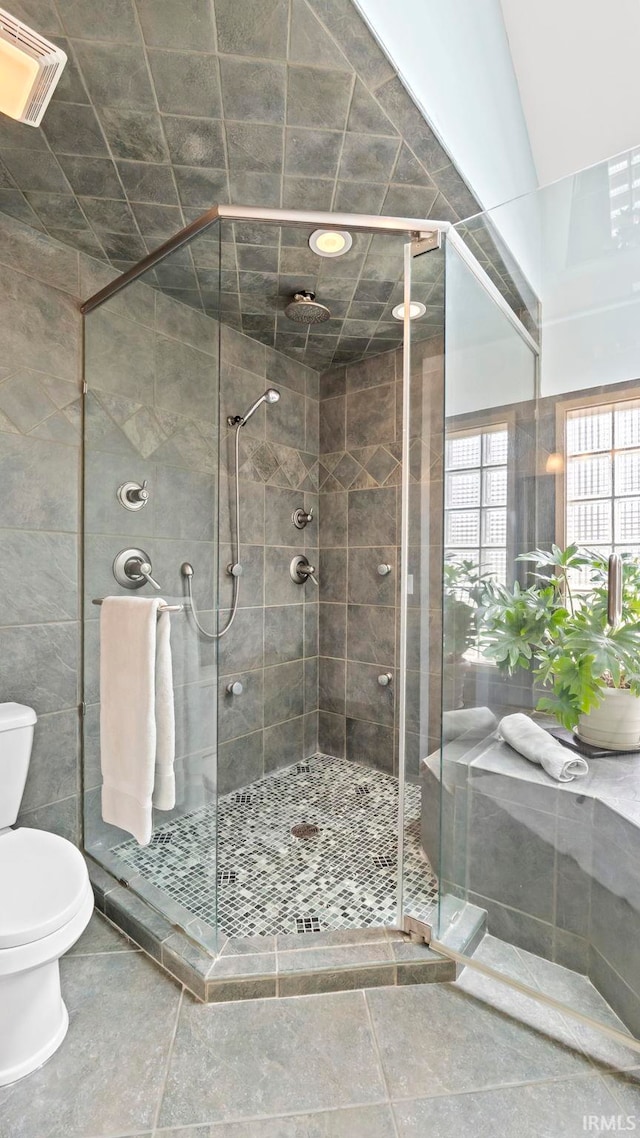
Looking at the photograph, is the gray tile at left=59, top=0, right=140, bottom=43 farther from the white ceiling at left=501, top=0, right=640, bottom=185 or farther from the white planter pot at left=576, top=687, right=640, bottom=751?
the white planter pot at left=576, top=687, right=640, bottom=751

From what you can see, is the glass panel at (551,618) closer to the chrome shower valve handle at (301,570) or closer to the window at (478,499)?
the window at (478,499)

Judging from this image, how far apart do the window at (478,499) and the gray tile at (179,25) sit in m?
1.11

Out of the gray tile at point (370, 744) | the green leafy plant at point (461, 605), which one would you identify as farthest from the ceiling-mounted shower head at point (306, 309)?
the gray tile at point (370, 744)

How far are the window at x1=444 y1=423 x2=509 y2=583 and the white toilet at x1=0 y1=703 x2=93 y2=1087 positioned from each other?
4.54 feet

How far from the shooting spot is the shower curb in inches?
53.8

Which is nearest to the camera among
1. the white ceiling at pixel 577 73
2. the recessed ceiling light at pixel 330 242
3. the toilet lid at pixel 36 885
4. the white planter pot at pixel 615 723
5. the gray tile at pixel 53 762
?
the toilet lid at pixel 36 885

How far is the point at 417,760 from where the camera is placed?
161 cm

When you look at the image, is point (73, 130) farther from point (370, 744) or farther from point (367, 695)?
point (370, 744)

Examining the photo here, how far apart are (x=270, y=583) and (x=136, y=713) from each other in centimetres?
111

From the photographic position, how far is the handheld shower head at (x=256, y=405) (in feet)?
6.84

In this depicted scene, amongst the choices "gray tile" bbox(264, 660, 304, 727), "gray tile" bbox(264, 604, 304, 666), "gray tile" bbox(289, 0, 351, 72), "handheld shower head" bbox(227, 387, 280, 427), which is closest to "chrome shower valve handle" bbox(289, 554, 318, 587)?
"gray tile" bbox(264, 604, 304, 666)

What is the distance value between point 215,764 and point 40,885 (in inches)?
21.2

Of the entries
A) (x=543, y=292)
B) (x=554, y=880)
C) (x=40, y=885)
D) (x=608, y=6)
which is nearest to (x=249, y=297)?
(x=543, y=292)

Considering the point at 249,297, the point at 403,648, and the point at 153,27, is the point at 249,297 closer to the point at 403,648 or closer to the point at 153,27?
the point at 153,27
